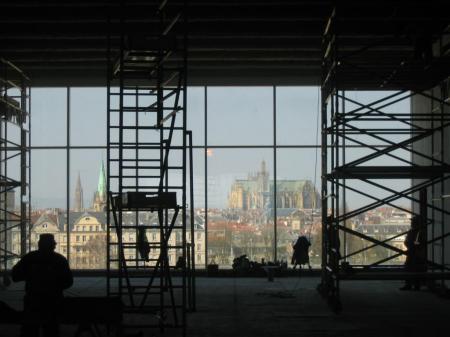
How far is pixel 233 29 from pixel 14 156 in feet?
29.3

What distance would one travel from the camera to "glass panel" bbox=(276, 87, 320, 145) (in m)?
26.2

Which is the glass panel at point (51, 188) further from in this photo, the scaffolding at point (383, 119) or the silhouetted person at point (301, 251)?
the scaffolding at point (383, 119)

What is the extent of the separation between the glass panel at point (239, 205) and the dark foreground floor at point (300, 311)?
3675 millimetres

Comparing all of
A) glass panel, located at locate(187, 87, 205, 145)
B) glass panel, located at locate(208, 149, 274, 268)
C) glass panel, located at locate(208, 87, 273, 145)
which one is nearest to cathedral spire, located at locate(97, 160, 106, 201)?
glass panel, located at locate(187, 87, 205, 145)

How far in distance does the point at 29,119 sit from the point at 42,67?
1.80 m

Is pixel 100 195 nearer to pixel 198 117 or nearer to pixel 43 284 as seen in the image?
pixel 198 117

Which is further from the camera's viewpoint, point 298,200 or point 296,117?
point 298,200

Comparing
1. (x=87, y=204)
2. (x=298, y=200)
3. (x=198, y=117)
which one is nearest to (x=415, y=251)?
(x=298, y=200)

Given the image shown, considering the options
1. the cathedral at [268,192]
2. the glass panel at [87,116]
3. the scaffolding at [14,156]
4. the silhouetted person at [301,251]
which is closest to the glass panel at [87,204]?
the glass panel at [87,116]

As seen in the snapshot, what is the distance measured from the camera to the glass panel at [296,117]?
26.2 metres

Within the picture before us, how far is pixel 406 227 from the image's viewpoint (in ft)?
86.1

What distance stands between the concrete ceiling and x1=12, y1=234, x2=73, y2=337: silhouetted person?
15.9 feet

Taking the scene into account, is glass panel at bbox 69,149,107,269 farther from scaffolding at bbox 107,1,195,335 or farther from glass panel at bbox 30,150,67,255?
scaffolding at bbox 107,1,195,335

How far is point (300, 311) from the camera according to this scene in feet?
53.0
